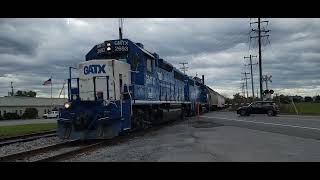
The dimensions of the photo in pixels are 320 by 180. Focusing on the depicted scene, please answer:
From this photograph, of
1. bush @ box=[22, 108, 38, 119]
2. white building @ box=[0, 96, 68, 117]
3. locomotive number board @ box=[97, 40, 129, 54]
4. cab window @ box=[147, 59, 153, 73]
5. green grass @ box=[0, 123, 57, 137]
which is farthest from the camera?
white building @ box=[0, 96, 68, 117]

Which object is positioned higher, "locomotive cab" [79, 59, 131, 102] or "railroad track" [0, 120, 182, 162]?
"locomotive cab" [79, 59, 131, 102]

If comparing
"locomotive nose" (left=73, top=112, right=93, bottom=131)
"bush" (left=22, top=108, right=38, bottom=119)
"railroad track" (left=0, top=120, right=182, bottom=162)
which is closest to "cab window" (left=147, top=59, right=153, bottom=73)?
"railroad track" (left=0, top=120, right=182, bottom=162)

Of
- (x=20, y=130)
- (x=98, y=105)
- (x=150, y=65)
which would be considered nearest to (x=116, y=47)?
(x=150, y=65)

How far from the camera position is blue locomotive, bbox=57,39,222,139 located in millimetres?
17141

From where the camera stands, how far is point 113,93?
18.5 metres

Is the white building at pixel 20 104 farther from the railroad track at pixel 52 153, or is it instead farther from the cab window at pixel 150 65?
the railroad track at pixel 52 153

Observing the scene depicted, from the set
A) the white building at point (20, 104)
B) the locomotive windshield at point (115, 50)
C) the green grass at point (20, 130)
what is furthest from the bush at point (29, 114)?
the locomotive windshield at point (115, 50)

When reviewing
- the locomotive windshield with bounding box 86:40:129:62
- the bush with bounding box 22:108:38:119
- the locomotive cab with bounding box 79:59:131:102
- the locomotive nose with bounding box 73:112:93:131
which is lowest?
the bush with bounding box 22:108:38:119

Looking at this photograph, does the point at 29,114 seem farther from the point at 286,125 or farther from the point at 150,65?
the point at 286,125

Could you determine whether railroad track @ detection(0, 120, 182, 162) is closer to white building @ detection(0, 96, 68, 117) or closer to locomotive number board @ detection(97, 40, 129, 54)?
locomotive number board @ detection(97, 40, 129, 54)

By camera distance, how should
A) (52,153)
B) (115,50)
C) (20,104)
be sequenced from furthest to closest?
1. (20,104)
2. (115,50)
3. (52,153)

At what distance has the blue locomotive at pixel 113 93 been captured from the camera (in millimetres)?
17141
